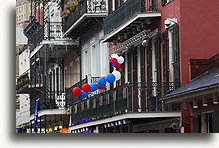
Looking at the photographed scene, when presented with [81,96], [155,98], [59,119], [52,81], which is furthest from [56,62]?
[155,98]

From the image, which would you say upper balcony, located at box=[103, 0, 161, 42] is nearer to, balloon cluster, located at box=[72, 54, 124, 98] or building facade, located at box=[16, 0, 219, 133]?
building facade, located at box=[16, 0, 219, 133]

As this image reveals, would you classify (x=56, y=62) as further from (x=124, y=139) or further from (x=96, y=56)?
(x=124, y=139)

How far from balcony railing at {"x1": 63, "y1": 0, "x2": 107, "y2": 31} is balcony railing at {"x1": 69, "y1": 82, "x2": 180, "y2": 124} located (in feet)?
6.91

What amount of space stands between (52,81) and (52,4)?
5.02 ft

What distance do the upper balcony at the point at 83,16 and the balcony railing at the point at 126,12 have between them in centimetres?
74

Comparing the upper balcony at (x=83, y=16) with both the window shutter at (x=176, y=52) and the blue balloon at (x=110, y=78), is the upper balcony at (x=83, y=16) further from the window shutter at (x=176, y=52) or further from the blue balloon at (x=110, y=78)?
the window shutter at (x=176, y=52)

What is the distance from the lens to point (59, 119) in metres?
18.6

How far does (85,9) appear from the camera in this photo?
753 inches

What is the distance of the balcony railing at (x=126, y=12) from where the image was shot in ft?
50.8

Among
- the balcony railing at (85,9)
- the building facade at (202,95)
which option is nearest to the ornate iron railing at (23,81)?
the balcony railing at (85,9)

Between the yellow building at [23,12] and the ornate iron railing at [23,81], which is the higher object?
the yellow building at [23,12]

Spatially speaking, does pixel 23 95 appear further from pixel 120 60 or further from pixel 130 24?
pixel 130 24

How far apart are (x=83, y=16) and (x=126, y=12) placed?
273cm

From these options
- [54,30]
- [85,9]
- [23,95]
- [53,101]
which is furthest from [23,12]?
[54,30]
